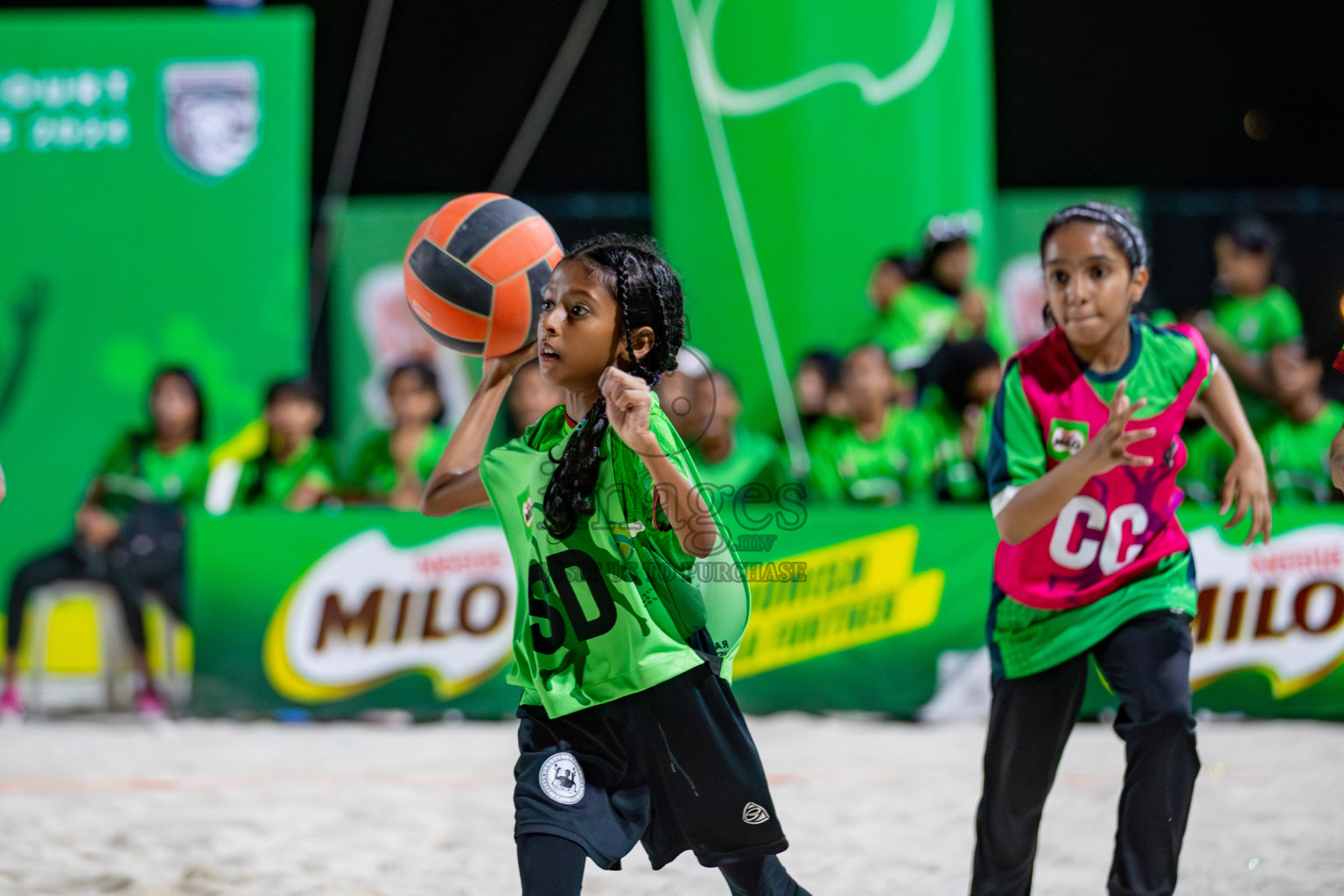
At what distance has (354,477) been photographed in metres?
7.47

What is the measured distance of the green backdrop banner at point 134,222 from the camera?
784cm

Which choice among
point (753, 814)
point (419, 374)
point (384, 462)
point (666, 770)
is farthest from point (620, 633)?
point (384, 462)

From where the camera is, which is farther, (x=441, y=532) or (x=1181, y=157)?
(x=1181, y=157)

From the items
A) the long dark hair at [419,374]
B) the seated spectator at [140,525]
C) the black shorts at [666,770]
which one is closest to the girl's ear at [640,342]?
the black shorts at [666,770]

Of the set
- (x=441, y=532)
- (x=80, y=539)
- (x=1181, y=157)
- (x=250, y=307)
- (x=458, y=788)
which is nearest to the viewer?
(x=458, y=788)

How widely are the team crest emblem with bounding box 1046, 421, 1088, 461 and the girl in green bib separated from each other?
0.91m

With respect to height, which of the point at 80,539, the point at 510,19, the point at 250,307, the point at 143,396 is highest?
the point at 510,19

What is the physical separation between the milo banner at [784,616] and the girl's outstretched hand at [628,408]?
11.9 feet

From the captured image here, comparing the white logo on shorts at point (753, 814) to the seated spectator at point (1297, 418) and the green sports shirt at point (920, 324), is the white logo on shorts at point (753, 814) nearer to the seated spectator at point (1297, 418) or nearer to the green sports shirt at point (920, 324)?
the seated spectator at point (1297, 418)

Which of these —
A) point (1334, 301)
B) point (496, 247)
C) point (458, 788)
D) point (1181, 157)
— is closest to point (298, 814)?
point (458, 788)

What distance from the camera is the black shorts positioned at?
2641 millimetres

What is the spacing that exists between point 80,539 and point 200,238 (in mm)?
1989

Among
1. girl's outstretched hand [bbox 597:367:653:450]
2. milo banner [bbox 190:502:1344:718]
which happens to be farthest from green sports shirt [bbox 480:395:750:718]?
milo banner [bbox 190:502:1344:718]

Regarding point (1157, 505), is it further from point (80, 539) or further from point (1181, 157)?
point (1181, 157)
